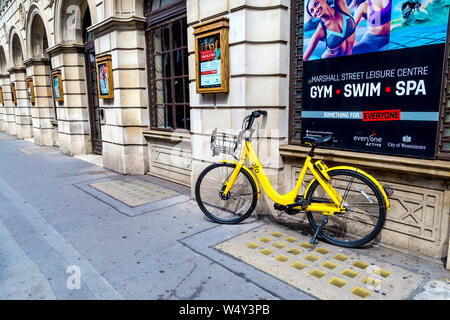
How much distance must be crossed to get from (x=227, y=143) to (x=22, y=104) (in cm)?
1620


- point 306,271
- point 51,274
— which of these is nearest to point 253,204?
point 306,271

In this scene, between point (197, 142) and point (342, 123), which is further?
point (197, 142)

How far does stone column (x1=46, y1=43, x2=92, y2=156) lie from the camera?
10.3m

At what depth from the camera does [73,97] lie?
416 inches

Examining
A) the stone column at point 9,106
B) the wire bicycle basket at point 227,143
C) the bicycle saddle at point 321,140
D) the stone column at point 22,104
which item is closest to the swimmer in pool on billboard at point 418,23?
the bicycle saddle at point 321,140

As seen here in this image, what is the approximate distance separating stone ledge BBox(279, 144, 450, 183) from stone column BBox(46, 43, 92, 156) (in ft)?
27.4

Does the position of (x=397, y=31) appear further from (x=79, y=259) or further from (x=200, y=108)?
(x=79, y=259)

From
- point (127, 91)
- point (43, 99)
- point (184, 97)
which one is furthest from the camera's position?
point (43, 99)

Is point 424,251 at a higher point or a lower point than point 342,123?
lower

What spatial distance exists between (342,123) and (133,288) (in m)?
3.07

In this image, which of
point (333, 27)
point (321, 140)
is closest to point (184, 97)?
point (333, 27)

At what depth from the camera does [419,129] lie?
11.3 ft

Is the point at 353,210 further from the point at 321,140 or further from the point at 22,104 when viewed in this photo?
the point at 22,104

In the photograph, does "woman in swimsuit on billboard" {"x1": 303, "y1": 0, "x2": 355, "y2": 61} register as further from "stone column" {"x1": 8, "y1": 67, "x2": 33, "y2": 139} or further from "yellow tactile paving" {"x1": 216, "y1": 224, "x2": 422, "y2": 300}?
"stone column" {"x1": 8, "y1": 67, "x2": 33, "y2": 139}
